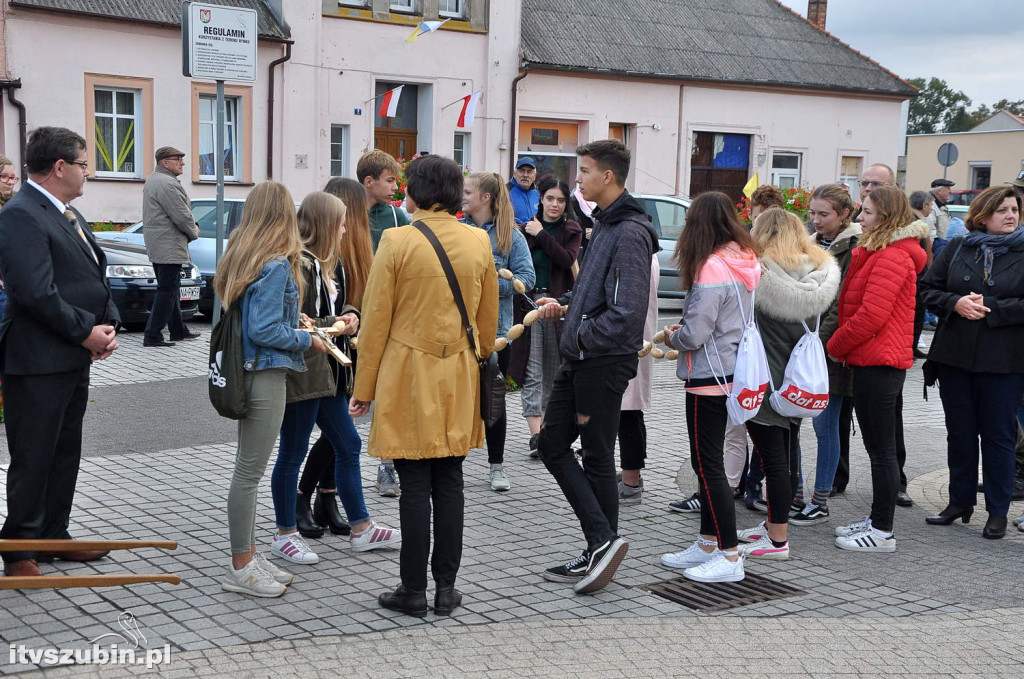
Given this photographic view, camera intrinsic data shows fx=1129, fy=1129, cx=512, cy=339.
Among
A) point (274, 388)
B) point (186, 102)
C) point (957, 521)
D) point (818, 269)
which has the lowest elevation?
point (957, 521)

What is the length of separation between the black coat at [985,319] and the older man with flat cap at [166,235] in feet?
27.6

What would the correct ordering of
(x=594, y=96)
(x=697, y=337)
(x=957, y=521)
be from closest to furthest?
1. (x=697, y=337)
2. (x=957, y=521)
3. (x=594, y=96)

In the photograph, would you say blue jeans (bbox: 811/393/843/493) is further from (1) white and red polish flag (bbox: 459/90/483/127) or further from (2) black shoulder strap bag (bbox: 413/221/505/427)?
(1) white and red polish flag (bbox: 459/90/483/127)

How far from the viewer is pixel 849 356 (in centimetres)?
622

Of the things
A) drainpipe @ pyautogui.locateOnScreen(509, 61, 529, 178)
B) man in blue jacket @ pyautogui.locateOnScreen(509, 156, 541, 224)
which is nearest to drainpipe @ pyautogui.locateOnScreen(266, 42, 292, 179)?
drainpipe @ pyautogui.locateOnScreen(509, 61, 529, 178)

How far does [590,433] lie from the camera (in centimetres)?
520

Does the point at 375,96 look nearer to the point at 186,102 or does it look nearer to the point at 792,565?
the point at 186,102

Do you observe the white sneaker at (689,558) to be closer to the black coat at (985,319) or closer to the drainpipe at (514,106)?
A: the black coat at (985,319)

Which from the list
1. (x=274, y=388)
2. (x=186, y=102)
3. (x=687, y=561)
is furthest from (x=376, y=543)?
(x=186, y=102)

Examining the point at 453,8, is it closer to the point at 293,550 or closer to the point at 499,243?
the point at 499,243

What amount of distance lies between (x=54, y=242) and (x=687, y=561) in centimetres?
334

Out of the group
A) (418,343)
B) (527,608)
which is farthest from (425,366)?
(527,608)

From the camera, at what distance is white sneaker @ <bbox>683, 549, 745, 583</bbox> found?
17.8 ft

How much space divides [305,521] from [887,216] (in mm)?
3521
